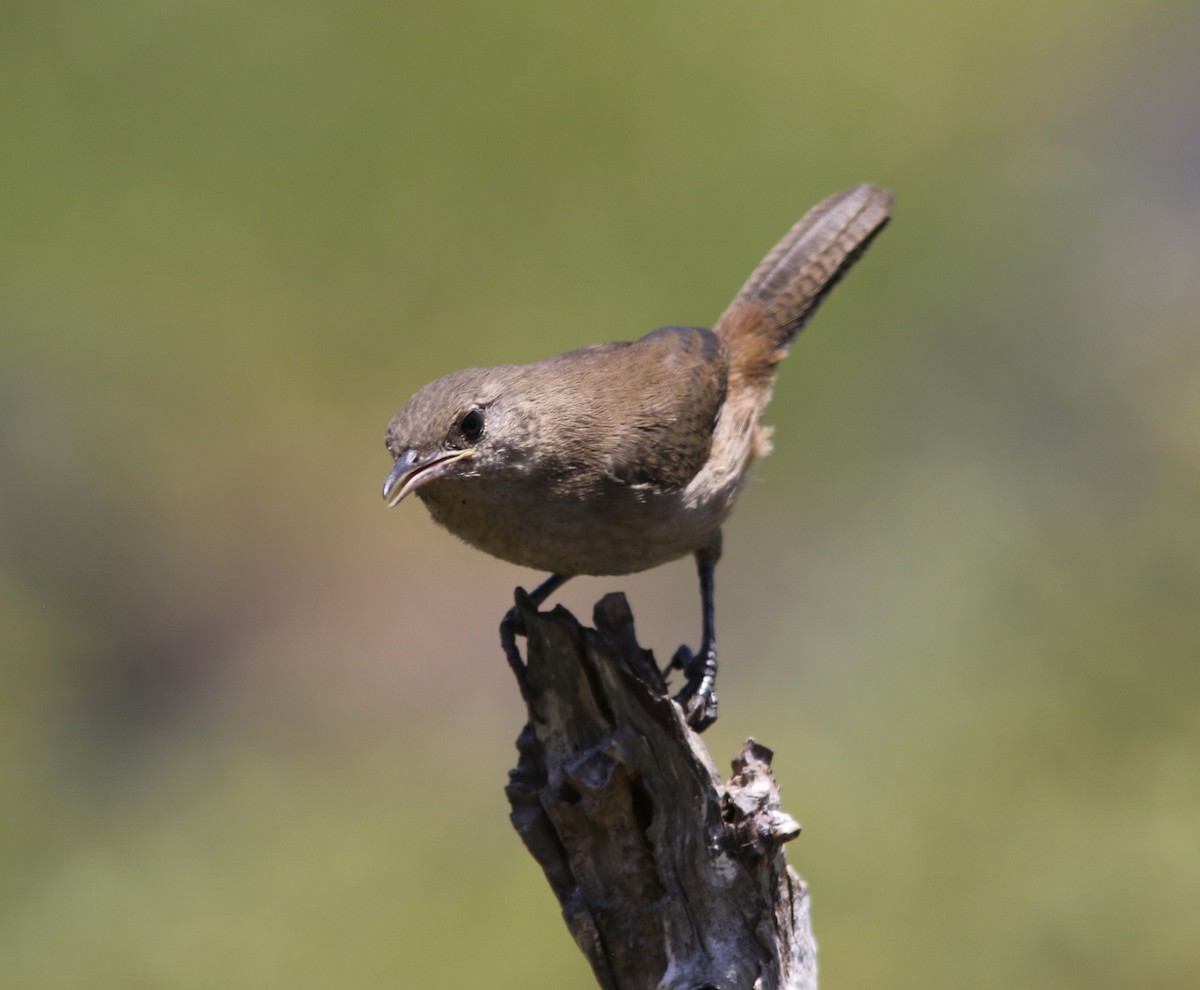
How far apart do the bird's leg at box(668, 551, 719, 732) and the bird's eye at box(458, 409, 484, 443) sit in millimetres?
1205

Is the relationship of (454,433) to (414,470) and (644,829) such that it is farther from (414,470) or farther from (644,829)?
(644,829)

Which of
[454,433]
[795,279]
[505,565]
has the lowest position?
[454,433]

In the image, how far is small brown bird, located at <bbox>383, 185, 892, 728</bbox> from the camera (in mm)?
4441

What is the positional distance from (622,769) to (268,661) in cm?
543

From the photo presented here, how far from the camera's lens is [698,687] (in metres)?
5.27

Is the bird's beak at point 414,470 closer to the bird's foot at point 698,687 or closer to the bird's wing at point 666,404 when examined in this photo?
the bird's wing at point 666,404

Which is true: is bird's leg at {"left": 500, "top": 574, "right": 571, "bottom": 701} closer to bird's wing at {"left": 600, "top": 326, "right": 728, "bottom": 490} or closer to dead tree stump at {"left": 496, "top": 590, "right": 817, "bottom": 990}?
dead tree stump at {"left": 496, "top": 590, "right": 817, "bottom": 990}

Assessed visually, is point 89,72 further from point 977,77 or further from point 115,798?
point 977,77

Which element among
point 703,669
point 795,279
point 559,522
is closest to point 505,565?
point 795,279

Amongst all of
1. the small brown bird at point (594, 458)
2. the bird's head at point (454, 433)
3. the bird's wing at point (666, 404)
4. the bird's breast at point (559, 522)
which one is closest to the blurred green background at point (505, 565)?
the small brown bird at point (594, 458)

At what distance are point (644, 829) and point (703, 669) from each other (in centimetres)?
130

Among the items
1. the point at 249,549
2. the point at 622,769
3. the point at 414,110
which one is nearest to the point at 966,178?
the point at 414,110

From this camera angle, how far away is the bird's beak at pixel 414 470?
4.16m

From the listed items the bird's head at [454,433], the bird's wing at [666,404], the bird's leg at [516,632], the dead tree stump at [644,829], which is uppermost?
the bird's wing at [666,404]
